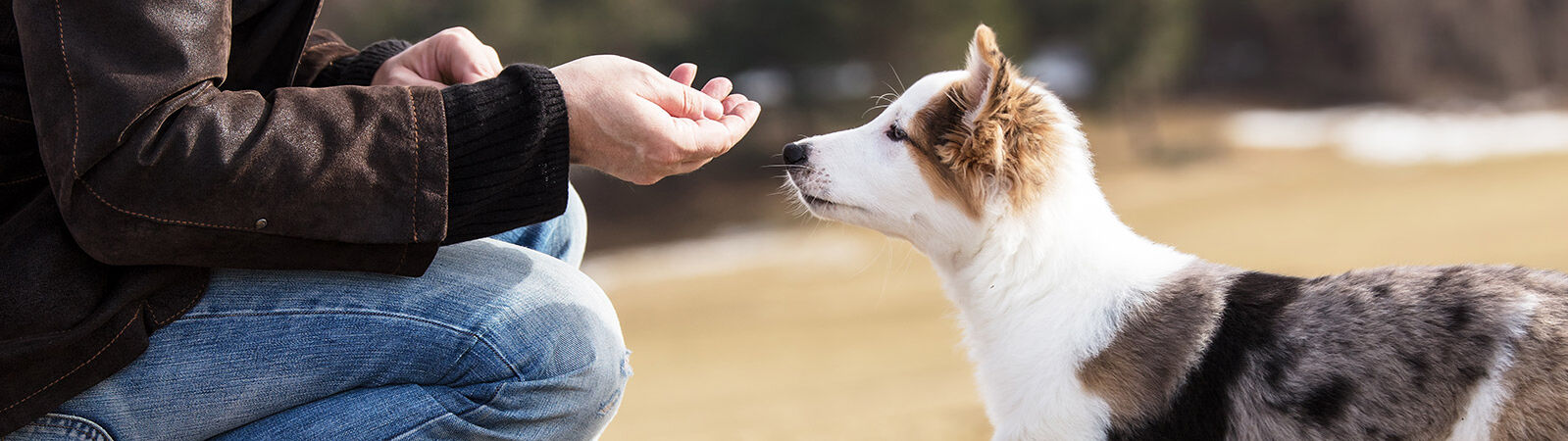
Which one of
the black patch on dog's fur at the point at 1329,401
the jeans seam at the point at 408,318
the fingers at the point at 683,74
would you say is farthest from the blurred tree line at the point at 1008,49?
the jeans seam at the point at 408,318

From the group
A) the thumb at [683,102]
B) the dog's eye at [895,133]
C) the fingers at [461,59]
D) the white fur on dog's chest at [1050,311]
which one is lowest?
the white fur on dog's chest at [1050,311]

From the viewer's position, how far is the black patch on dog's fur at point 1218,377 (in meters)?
2.54

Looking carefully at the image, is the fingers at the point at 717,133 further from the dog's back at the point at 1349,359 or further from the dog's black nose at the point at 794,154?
the dog's back at the point at 1349,359

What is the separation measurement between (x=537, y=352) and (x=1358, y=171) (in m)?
15.9

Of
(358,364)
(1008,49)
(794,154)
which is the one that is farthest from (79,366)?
(1008,49)

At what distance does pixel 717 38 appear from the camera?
49.6 feet

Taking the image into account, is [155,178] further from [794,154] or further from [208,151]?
[794,154]

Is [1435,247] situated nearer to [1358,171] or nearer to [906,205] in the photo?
[1358,171]

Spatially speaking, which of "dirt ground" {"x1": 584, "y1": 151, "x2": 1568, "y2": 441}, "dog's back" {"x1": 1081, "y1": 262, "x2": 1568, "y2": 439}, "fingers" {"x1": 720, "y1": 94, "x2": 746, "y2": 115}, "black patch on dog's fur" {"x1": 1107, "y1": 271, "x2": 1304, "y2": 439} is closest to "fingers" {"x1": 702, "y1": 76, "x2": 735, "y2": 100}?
"fingers" {"x1": 720, "y1": 94, "x2": 746, "y2": 115}

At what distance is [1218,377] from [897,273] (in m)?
9.72

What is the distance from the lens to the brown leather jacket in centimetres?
181

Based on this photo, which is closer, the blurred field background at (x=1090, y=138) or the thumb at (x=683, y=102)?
the thumb at (x=683, y=102)

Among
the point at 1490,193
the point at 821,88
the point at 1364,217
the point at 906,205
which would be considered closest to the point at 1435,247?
the point at 1364,217

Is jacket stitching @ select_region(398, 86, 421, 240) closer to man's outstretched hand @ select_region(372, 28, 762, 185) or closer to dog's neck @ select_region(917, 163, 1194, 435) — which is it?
man's outstretched hand @ select_region(372, 28, 762, 185)
